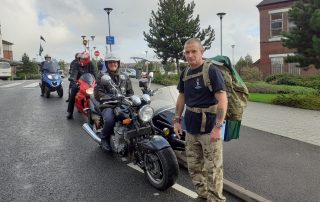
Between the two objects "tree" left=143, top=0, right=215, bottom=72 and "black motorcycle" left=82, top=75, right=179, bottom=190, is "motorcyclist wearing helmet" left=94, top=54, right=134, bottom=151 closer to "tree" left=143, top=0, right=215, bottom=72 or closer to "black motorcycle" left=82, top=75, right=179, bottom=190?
"black motorcycle" left=82, top=75, right=179, bottom=190

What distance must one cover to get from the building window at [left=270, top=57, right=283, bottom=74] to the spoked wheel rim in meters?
26.9

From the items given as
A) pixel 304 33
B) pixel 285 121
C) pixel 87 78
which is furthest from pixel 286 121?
pixel 87 78

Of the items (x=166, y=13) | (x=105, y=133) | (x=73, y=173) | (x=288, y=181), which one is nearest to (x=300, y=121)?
(x=288, y=181)

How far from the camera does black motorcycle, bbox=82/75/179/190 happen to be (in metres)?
4.91

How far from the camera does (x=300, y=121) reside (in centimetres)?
1012

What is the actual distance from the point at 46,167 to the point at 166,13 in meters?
26.5

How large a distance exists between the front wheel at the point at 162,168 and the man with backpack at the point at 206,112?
0.57 m

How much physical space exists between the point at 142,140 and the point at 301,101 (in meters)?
8.99

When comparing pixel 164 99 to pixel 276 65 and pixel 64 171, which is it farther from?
pixel 276 65

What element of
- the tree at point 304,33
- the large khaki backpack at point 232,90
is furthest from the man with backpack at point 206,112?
the tree at point 304,33

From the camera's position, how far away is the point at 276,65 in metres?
31.6

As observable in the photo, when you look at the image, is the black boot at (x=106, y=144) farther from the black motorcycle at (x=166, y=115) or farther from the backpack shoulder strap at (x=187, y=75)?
the backpack shoulder strap at (x=187, y=75)

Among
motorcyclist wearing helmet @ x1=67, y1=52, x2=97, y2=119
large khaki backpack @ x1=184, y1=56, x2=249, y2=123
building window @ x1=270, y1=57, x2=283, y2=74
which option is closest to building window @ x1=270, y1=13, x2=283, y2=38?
building window @ x1=270, y1=57, x2=283, y2=74

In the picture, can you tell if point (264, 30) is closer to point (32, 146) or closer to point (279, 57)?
point (279, 57)
